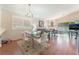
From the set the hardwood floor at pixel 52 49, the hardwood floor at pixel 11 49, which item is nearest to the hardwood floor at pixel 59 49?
the hardwood floor at pixel 52 49

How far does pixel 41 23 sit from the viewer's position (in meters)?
2.53

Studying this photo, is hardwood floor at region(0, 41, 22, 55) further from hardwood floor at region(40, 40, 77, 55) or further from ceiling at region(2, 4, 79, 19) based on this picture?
ceiling at region(2, 4, 79, 19)

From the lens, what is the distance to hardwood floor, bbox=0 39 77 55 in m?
2.52

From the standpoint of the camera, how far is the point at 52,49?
254cm

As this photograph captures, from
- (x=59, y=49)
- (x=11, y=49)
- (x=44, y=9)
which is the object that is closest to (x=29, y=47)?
(x=11, y=49)

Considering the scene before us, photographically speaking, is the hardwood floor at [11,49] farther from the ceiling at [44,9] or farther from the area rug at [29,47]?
the ceiling at [44,9]

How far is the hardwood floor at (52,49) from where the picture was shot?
8.27ft

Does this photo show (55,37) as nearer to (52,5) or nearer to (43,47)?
(43,47)

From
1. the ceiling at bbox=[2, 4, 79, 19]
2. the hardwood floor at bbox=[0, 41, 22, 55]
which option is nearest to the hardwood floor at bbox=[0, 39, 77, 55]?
the hardwood floor at bbox=[0, 41, 22, 55]

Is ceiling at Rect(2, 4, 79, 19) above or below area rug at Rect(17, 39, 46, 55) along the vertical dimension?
above

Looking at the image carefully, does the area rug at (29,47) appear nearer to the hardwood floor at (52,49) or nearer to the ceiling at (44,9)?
the hardwood floor at (52,49)

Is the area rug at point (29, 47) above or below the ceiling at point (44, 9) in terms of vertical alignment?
below

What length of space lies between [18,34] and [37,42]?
0.34 metres
